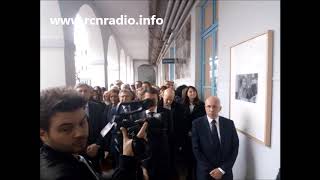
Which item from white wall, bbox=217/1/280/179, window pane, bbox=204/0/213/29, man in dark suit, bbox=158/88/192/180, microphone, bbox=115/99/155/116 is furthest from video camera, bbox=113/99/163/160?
window pane, bbox=204/0/213/29

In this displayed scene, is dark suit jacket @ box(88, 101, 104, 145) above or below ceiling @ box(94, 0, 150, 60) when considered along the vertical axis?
below

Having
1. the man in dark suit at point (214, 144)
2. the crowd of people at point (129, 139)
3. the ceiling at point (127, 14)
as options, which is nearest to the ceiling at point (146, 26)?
the ceiling at point (127, 14)

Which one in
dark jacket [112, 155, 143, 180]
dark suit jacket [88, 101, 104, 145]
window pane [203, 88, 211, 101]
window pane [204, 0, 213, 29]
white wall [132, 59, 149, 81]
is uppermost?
window pane [204, 0, 213, 29]

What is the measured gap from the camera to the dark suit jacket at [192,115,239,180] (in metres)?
0.68

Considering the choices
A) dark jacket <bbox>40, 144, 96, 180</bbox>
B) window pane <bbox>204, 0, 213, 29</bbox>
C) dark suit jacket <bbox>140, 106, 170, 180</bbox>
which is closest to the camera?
dark jacket <bbox>40, 144, 96, 180</bbox>

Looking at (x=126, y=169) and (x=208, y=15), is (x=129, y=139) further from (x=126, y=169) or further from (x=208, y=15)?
(x=208, y=15)

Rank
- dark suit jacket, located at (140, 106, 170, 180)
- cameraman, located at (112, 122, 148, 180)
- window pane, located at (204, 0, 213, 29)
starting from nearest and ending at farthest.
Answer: cameraman, located at (112, 122, 148, 180)
dark suit jacket, located at (140, 106, 170, 180)
window pane, located at (204, 0, 213, 29)

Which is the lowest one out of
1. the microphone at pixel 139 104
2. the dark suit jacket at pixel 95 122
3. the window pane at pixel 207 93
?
the dark suit jacket at pixel 95 122

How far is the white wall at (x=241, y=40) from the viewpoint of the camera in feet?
2.06

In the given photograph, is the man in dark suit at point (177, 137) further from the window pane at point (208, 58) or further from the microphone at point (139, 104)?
the window pane at point (208, 58)

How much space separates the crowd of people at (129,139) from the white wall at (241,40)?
4cm

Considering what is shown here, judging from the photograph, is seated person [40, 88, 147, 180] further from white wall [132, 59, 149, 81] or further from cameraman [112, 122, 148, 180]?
white wall [132, 59, 149, 81]
